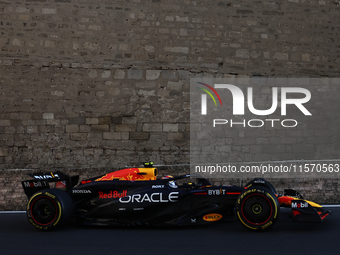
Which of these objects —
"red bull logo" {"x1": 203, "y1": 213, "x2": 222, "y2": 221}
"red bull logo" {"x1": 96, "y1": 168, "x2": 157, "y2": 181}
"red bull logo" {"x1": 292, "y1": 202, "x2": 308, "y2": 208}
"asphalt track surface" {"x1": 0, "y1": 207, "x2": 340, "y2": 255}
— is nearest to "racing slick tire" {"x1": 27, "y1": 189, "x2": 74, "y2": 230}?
"asphalt track surface" {"x1": 0, "y1": 207, "x2": 340, "y2": 255}

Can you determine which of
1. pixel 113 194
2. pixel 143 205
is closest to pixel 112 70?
pixel 113 194

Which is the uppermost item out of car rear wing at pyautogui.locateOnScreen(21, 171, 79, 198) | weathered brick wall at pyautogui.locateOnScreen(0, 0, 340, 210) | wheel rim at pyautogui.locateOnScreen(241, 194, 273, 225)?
weathered brick wall at pyautogui.locateOnScreen(0, 0, 340, 210)

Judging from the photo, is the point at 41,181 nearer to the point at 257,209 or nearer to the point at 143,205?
the point at 143,205

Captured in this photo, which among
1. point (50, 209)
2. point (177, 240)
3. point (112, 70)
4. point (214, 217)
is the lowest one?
point (177, 240)

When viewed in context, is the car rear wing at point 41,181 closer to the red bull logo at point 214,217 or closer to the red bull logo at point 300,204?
the red bull logo at point 214,217

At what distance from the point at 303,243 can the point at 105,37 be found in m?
7.92

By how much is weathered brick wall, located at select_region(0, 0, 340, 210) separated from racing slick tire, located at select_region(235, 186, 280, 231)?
5519 mm

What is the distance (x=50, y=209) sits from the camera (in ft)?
19.0

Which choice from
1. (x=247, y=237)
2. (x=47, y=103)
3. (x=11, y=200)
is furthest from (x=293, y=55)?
(x=11, y=200)

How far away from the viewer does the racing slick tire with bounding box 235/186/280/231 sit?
5.34 meters

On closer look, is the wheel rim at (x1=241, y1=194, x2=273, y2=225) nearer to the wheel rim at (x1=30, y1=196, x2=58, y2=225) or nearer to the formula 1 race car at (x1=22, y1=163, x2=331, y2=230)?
the formula 1 race car at (x1=22, y1=163, x2=331, y2=230)

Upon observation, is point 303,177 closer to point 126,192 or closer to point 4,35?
point 126,192

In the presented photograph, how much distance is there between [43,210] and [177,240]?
205 cm

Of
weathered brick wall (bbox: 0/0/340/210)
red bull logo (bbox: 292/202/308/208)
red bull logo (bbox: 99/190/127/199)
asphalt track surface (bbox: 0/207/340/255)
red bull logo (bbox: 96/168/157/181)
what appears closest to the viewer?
asphalt track surface (bbox: 0/207/340/255)
